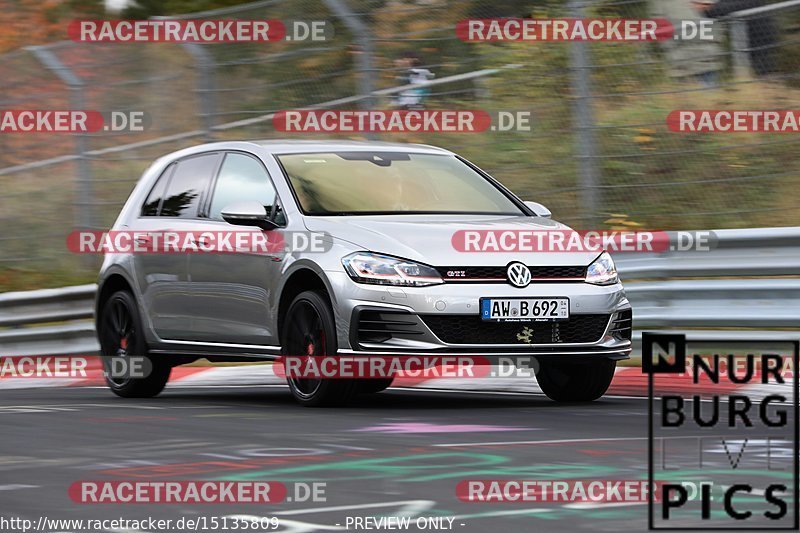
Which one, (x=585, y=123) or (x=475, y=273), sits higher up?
(x=585, y=123)

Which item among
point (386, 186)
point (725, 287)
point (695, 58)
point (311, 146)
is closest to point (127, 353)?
point (311, 146)

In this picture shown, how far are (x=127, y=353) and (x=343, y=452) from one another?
4.57 m

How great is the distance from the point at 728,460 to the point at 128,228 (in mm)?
6162

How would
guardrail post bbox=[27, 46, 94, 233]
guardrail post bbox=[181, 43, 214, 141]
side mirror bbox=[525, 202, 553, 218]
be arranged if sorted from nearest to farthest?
side mirror bbox=[525, 202, 553, 218] → guardrail post bbox=[181, 43, 214, 141] → guardrail post bbox=[27, 46, 94, 233]

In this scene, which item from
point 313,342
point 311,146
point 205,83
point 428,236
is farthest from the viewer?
point 205,83

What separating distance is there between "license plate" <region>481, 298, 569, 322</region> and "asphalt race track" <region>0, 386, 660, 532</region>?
528 millimetres

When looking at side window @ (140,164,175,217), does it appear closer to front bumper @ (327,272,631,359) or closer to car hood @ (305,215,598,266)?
car hood @ (305,215,598,266)

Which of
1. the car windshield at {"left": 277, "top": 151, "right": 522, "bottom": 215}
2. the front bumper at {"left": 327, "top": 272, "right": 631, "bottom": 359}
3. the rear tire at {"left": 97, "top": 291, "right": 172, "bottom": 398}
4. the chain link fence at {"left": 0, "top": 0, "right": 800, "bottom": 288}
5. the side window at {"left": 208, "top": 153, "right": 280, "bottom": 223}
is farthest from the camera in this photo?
the chain link fence at {"left": 0, "top": 0, "right": 800, "bottom": 288}

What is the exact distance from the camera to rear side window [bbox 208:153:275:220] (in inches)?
433

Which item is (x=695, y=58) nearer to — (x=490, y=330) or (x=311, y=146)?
(x=311, y=146)

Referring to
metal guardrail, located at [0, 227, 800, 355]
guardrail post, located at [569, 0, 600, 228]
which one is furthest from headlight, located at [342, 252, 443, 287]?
guardrail post, located at [569, 0, 600, 228]

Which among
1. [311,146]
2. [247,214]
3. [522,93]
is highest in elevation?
[522,93]

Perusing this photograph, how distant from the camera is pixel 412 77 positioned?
1546 centimetres

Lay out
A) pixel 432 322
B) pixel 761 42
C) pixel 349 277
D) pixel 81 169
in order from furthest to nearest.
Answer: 1. pixel 81 169
2. pixel 761 42
3. pixel 349 277
4. pixel 432 322
